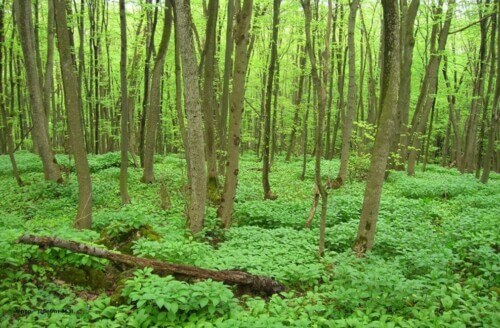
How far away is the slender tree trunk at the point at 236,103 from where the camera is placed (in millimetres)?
8289

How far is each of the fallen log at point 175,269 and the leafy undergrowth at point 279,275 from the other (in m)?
0.19

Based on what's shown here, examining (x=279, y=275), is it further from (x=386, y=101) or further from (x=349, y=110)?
(x=349, y=110)

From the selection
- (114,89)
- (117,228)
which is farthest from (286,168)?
(114,89)

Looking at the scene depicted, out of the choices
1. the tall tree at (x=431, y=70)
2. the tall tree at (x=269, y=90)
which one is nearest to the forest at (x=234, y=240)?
the tall tree at (x=269, y=90)

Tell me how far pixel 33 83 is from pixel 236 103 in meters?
8.34

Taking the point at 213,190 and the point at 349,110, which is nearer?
the point at 213,190

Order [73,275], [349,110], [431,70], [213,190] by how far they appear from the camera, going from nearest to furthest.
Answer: [73,275] < [213,190] < [349,110] < [431,70]

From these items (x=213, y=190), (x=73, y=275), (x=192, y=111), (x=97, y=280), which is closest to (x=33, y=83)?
(x=213, y=190)

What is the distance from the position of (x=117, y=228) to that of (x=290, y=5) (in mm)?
13351

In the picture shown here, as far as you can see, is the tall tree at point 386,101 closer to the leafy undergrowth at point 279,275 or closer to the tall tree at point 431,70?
the leafy undergrowth at point 279,275

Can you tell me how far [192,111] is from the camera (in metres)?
7.39

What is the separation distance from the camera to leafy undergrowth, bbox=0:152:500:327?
400 centimetres

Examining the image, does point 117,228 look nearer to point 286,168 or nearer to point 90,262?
point 90,262

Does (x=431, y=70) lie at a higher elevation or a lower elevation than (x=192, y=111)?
higher
